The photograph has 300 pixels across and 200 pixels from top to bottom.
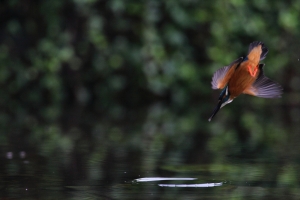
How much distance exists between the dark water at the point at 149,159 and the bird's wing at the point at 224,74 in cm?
49

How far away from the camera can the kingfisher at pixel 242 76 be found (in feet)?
13.3

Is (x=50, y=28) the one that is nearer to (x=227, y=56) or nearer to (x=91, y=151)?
(x=227, y=56)

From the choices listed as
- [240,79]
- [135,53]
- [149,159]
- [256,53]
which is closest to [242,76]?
[240,79]

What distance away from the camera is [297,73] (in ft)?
37.6

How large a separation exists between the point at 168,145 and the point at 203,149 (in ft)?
1.16

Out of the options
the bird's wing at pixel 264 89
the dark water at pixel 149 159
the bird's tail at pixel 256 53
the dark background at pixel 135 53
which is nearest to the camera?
the dark water at pixel 149 159

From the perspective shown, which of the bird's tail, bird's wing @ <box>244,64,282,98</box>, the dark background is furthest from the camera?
the dark background

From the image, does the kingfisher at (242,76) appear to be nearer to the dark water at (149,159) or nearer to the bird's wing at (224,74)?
the bird's wing at (224,74)

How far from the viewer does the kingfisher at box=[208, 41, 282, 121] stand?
4047 mm

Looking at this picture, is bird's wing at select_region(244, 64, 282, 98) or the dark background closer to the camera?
bird's wing at select_region(244, 64, 282, 98)

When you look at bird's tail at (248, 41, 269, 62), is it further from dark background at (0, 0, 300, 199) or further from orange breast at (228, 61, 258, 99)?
dark background at (0, 0, 300, 199)

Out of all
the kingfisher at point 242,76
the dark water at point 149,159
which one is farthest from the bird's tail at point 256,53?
the dark water at point 149,159

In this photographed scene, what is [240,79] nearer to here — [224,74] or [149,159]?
[224,74]

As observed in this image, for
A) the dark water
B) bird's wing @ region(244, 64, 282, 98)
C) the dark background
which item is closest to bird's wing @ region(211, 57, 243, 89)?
bird's wing @ region(244, 64, 282, 98)
